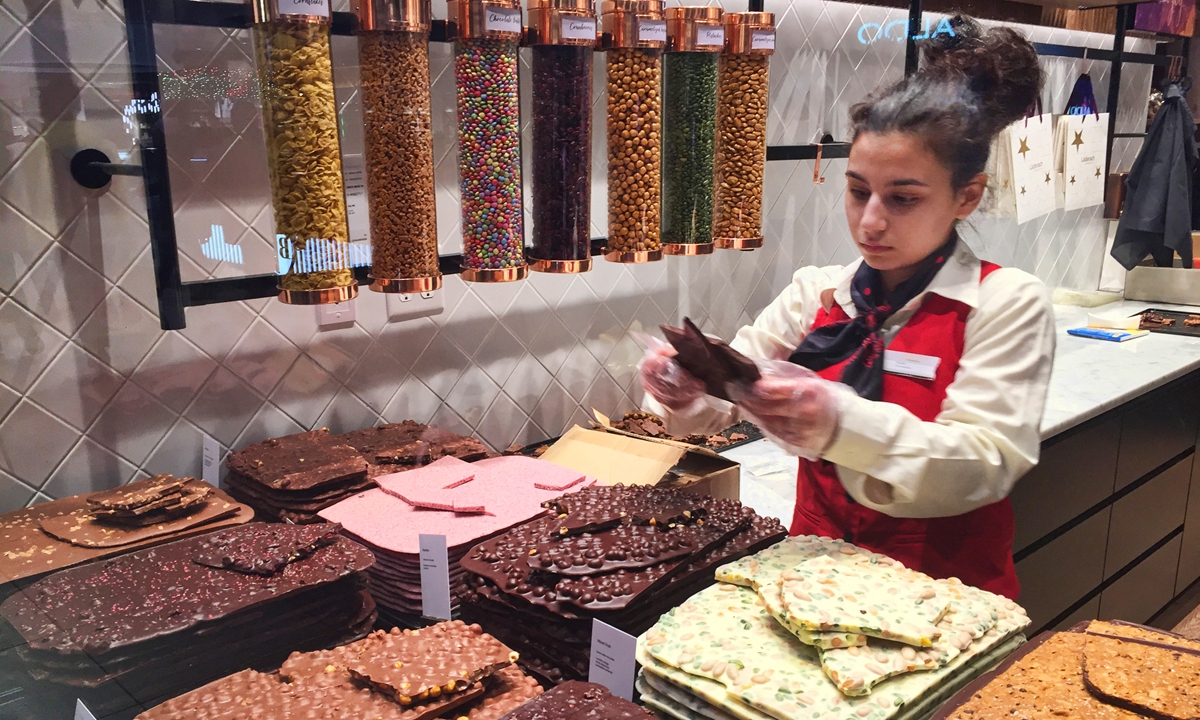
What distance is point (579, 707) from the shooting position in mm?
1095

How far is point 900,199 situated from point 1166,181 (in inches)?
127

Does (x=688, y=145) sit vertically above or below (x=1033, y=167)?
above

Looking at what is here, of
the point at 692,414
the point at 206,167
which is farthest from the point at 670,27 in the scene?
the point at 206,167

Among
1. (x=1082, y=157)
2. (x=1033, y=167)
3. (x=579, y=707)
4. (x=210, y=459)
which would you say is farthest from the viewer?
(x=1082, y=157)

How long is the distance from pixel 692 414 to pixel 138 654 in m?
1.01

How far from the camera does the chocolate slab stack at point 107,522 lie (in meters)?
1.49

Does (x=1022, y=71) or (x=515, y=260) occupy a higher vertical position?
(x=1022, y=71)

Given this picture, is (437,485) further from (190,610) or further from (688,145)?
(688,145)

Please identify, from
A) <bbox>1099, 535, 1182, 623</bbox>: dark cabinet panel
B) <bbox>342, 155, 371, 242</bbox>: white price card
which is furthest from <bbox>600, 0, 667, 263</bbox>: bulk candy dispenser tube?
<bbox>1099, 535, 1182, 623</bbox>: dark cabinet panel

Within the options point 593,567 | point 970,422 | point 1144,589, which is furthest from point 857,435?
point 1144,589

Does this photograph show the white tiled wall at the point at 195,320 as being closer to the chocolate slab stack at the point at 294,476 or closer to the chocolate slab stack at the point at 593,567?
the chocolate slab stack at the point at 294,476

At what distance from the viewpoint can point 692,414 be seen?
1732 mm

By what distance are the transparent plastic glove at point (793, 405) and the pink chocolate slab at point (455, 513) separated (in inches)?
20.5

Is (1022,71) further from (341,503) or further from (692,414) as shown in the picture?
(341,503)
